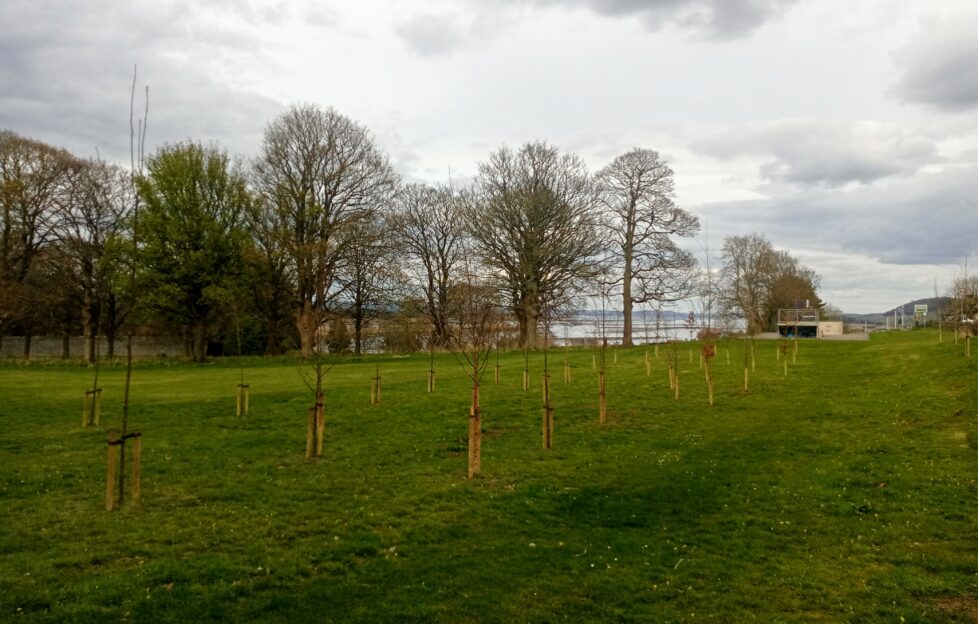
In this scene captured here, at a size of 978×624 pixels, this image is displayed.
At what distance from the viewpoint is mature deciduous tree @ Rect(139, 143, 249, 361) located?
109ft

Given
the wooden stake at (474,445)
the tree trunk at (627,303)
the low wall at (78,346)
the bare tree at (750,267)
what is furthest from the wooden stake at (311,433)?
the bare tree at (750,267)

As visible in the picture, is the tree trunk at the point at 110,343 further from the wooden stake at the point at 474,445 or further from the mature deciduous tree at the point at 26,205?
the wooden stake at the point at 474,445

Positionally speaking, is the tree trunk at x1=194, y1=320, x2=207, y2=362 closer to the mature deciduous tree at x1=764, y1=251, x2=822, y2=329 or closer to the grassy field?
the grassy field

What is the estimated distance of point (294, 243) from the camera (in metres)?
35.7

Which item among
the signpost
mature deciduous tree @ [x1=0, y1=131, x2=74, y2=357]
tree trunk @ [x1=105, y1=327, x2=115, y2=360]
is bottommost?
tree trunk @ [x1=105, y1=327, x2=115, y2=360]

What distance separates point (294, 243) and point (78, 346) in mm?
18733

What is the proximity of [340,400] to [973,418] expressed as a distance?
14.1 metres

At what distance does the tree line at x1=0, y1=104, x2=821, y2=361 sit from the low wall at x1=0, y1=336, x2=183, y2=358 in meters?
0.96

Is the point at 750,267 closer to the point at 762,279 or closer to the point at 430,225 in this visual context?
the point at 762,279

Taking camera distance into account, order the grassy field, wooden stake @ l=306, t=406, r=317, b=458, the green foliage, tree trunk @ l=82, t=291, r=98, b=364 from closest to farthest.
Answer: the grassy field, wooden stake @ l=306, t=406, r=317, b=458, the green foliage, tree trunk @ l=82, t=291, r=98, b=364

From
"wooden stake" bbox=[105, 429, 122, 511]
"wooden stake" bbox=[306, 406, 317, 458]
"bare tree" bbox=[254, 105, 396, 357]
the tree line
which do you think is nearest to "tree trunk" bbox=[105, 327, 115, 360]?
the tree line

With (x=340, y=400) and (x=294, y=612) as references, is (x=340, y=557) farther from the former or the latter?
(x=340, y=400)

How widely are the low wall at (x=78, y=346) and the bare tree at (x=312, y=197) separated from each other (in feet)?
37.3

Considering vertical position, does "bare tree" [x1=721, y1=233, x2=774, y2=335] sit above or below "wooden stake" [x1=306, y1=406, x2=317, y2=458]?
above
